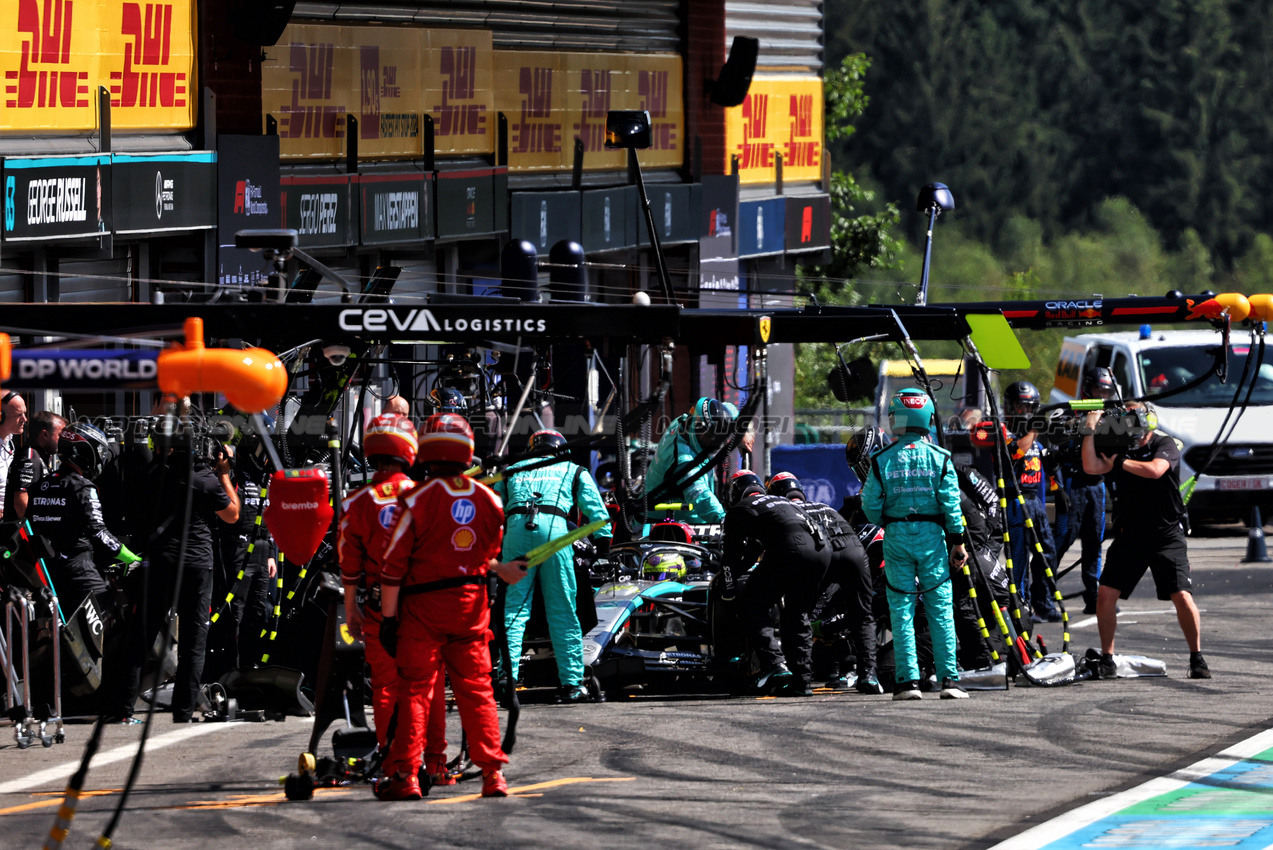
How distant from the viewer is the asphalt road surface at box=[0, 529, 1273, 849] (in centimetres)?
820

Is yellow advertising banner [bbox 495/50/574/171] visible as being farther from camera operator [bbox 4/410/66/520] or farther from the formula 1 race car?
camera operator [bbox 4/410/66/520]

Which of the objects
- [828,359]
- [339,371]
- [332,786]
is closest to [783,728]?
[332,786]

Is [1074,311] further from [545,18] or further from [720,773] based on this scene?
[545,18]

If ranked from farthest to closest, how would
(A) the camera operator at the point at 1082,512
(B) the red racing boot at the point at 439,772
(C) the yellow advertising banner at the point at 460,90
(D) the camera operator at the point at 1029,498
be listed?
(C) the yellow advertising banner at the point at 460,90, (A) the camera operator at the point at 1082,512, (D) the camera operator at the point at 1029,498, (B) the red racing boot at the point at 439,772

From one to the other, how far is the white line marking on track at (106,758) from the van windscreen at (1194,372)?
13.3 m

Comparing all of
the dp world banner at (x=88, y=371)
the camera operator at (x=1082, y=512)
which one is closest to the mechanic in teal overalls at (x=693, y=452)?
the camera operator at (x=1082, y=512)

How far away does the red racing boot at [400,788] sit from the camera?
878 cm

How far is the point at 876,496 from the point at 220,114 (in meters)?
7.97

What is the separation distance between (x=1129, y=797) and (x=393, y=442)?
12.2 feet

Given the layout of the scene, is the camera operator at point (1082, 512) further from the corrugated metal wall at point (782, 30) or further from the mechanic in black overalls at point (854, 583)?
the corrugated metal wall at point (782, 30)

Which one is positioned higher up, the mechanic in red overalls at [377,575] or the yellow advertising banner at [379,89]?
the yellow advertising banner at [379,89]

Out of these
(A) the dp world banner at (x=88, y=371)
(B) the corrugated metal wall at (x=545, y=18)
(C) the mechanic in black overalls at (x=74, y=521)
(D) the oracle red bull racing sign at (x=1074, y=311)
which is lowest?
(C) the mechanic in black overalls at (x=74, y=521)

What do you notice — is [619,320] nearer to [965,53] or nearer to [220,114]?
[220,114]

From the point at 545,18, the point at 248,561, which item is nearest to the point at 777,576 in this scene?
the point at 248,561
